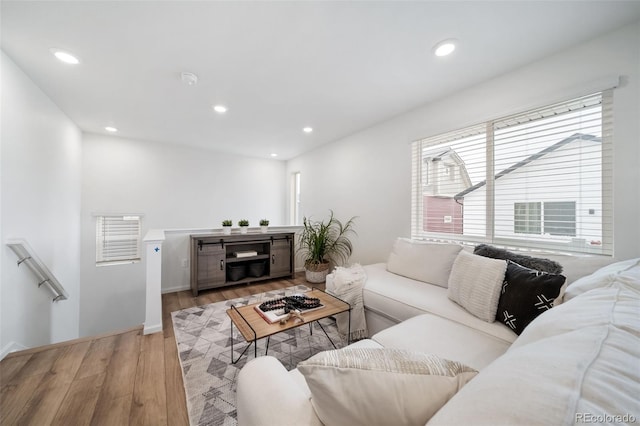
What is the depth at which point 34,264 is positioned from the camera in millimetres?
2037

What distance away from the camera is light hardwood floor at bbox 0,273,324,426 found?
134 centimetres

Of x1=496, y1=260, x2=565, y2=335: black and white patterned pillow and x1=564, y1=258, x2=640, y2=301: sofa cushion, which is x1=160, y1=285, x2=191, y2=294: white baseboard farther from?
x1=564, y1=258, x2=640, y2=301: sofa cushion

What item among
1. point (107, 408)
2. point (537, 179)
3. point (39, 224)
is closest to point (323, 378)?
point (107, 408)

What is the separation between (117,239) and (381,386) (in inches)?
190

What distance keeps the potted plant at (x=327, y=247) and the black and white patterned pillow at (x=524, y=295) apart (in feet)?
7.50

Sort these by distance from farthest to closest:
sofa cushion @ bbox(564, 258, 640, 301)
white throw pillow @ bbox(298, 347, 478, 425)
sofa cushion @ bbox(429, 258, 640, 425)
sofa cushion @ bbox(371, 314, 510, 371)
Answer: sofa cushion @ bbox(371, 314, 510, 371)
sofa cushion @ bbox(564, 258, 640, 301)
white throw pillow @ bbox(298, 347, 478, 425)
sofa cushion @ bbox(429, 258, 640, 425)

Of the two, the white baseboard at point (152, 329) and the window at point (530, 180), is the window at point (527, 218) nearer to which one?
the window at point (530, 180)

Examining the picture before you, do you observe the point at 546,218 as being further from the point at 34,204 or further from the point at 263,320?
the point at 34,204

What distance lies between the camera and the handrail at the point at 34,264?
6.09 feet

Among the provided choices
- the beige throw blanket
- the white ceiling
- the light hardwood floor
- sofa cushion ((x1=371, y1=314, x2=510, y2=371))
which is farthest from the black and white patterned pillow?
the light hardwood floor

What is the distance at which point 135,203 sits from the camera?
12.7ft

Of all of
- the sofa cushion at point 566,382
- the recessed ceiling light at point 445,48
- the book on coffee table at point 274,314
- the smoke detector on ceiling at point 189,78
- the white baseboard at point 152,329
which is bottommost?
the white baseboard at point 152,329

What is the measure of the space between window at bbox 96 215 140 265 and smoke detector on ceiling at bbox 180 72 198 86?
292cm

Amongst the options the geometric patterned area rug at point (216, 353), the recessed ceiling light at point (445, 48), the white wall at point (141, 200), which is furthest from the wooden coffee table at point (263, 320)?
the white wall at point (141, 200)
